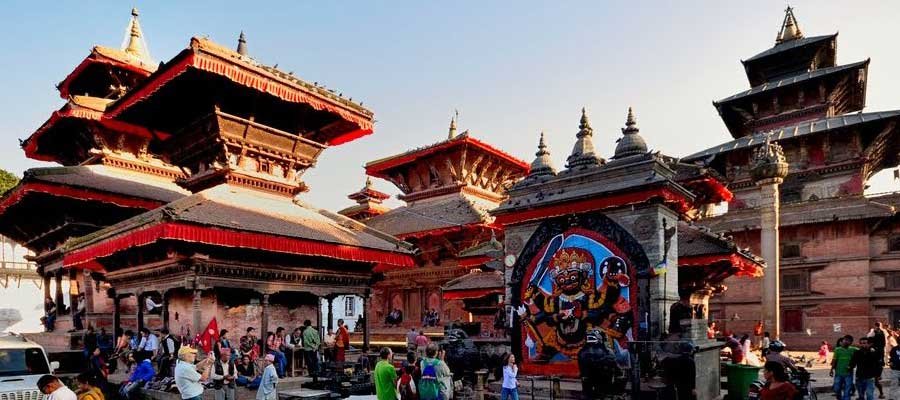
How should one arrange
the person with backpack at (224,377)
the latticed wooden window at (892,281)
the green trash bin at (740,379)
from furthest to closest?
the latticed wooden window at (892,281) → the person with backpack at (224,377) → the green trash bin at (740,379)

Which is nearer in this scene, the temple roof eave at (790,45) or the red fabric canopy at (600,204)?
the red fabric canopy at (600,204)

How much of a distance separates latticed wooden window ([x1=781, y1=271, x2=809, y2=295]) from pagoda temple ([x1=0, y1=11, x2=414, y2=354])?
800 inches

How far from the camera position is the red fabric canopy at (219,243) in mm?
11773

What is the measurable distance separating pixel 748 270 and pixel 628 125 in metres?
7.49

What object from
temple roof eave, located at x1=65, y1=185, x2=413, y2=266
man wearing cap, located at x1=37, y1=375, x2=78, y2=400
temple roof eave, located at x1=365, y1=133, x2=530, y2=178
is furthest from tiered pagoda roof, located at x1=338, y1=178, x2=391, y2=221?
man wearing cap, located at x1=37, y1=375, x2=78, y2=400

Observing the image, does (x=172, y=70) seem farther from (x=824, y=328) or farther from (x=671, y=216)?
(x=824, y=328)

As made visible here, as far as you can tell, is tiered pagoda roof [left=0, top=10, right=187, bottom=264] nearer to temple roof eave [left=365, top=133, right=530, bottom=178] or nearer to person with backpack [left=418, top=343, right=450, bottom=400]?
temple roof eave [left=365, top=133, right=530, bottom=178]

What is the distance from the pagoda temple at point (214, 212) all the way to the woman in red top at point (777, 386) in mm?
11196

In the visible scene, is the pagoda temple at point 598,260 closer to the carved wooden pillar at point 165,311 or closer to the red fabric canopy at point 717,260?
the red fabric canopy at point 717,260

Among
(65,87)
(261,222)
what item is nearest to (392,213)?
(261,222)

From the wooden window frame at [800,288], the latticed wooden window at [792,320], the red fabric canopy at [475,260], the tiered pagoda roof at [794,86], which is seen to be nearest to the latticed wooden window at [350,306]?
the red fabric canopy at [475,260]

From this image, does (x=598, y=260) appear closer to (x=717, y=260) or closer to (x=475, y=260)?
(x=717, y=260)

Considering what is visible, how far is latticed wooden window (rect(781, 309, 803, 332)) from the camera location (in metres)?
25.5

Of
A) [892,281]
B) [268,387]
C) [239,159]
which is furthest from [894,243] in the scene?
[239,159]
